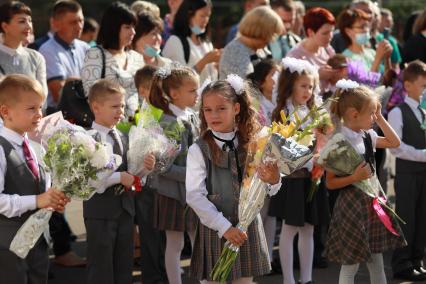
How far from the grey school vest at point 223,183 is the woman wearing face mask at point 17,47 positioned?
2348 mm

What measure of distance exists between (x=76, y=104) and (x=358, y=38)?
126 inches

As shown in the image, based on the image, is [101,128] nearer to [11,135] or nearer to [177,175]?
[177,175]

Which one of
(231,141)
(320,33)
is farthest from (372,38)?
(231,141)

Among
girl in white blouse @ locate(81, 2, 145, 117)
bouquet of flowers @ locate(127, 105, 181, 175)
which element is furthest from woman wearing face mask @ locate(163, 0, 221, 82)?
bouquet of flowers @ locate(127, 105, 181, 175)

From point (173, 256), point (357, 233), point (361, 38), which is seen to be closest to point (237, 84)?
point (357, 233)

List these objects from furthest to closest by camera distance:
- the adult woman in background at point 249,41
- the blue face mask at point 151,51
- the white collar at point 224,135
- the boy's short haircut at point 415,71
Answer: the adult woman in background at point 249,41
the blue face mask at point 151,51
the boy's short haircut at point 415,71
the white collar at point 224,135

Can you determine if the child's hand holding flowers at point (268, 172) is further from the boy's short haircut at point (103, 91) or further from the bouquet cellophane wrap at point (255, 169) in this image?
the boy's short haircut at point (103, 91)

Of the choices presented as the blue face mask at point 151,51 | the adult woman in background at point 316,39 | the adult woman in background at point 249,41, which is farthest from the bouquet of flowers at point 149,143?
the adult woman in background at point 316,39

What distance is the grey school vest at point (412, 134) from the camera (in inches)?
276

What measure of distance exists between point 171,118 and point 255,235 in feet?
4.51

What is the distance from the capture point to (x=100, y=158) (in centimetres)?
495

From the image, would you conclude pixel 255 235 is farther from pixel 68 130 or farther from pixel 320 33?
pixel 320 33

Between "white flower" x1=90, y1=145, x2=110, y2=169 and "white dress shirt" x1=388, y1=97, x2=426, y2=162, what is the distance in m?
2.83

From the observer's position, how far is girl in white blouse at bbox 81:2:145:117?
7.02 meters
